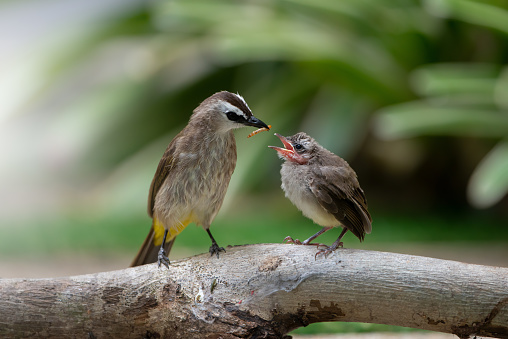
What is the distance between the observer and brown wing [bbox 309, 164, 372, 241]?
10.5 ft

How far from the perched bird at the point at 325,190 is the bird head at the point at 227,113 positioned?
0.82 ft

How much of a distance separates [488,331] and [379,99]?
5.09m

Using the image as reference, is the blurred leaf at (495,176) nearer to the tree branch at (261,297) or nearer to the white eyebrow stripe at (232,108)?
the tree branch at (261,297)

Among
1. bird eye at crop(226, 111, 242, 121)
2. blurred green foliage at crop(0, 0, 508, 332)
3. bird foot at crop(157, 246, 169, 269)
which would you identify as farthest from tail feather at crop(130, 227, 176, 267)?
blurred green foliage at crop(0, 0, 508, 332)

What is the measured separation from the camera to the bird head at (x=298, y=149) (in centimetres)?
342

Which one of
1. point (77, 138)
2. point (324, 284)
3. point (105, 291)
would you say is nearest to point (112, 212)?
point (77, 138)

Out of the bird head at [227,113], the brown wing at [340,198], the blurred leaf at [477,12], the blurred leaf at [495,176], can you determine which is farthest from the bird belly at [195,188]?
the blurred leaf at [477,12]

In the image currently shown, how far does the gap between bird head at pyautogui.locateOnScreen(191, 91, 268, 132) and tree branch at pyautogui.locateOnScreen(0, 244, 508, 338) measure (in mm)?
637

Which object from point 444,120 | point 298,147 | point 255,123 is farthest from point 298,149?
point 444,120

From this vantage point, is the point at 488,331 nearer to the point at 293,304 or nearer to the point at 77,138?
the point at 293,304

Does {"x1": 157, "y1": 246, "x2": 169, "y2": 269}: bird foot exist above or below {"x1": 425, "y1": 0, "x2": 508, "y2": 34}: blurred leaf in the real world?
below

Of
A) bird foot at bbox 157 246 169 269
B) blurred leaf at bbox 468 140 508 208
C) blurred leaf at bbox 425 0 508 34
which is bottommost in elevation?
bird foot at bbox 157 246 169 269

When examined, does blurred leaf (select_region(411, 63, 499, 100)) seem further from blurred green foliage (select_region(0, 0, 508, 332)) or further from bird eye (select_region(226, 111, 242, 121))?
bird eye (select_region(226, 111, 242, 121))

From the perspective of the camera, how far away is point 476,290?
2914 millimetres
